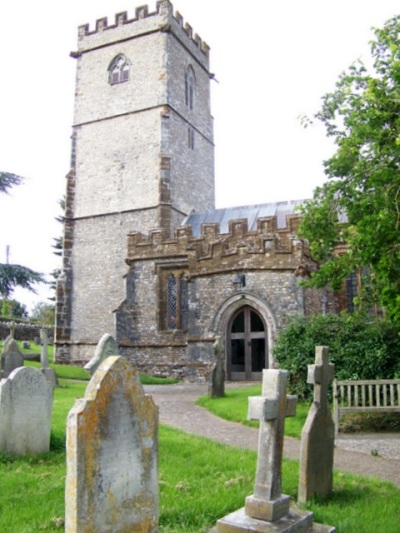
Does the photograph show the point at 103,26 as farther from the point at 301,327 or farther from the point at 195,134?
the point at 301,327

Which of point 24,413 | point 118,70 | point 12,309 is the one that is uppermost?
point 118,70

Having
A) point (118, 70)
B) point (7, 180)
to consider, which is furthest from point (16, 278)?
point (118, 70)

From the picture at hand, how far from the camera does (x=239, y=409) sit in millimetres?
10477

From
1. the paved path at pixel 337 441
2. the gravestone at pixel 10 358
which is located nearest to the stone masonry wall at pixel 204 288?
the paved path at pixel 337 441

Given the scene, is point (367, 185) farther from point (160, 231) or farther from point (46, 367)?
point (160, 231)

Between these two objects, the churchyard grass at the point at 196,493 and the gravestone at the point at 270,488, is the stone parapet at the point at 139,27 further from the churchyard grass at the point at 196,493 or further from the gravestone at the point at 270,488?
the gravestone at the point at 270,488

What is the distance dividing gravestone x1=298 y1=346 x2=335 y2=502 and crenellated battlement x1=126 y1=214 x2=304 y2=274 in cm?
1073

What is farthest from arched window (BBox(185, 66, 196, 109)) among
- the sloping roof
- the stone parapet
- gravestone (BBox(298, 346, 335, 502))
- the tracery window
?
gravestone (BBox(298, 346, 335, 502))

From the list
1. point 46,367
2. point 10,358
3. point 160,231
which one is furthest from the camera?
point 160,231

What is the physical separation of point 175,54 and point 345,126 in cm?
1769

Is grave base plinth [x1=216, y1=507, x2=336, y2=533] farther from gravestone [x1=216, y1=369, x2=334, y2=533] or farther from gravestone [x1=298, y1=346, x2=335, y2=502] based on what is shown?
gravestone [x1=298, y1=346, x2=335, y2=502]

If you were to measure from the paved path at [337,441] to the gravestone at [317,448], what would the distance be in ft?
3.57

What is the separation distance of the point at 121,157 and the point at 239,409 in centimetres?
1721

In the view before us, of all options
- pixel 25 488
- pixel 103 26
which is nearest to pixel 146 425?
pixel 25 488
